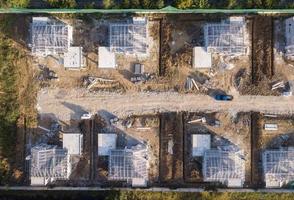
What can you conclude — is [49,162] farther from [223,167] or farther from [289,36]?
[289,36]

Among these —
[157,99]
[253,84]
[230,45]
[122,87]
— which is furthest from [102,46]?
[253,84]

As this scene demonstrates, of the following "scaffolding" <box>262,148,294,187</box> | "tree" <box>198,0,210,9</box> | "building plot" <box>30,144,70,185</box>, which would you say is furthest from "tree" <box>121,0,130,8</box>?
"scaffolding" <box>262,148,294,187</box>

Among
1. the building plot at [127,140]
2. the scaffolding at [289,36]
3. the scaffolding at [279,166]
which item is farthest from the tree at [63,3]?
the scaffolding at [279,166]

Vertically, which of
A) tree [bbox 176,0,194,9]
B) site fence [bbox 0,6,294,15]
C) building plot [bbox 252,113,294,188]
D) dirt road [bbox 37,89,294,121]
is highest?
tree [bbox 176,0,194,9]

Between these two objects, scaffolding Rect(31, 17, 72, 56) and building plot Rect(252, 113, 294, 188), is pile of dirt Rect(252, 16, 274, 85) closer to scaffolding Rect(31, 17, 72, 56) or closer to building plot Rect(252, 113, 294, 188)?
building plot Rect(252, 113, 294, 188)

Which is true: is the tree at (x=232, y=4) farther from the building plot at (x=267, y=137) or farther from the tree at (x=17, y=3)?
the tree at (x=17, y=3)

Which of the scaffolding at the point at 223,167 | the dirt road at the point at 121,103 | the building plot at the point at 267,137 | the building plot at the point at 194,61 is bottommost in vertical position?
the scaffolding at the point at 223,167
